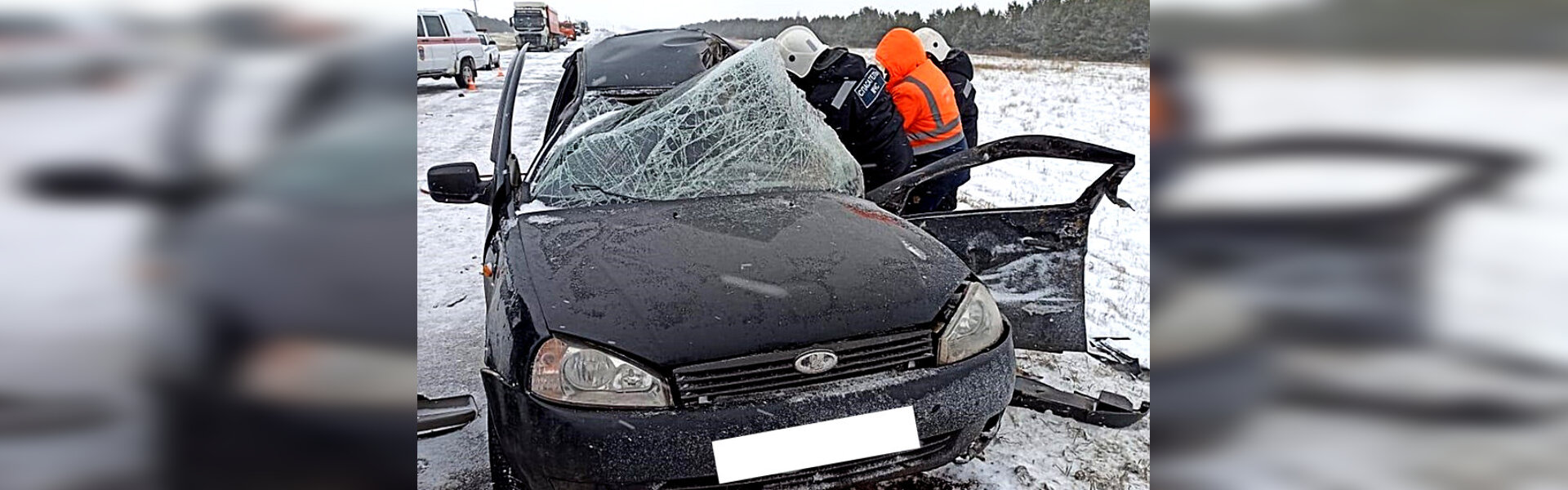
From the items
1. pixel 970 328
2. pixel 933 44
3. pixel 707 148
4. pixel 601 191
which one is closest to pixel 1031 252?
pixel 970 328

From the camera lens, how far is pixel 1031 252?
11.1ft

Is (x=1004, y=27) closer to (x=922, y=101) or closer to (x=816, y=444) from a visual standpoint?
(x=922, y=101)

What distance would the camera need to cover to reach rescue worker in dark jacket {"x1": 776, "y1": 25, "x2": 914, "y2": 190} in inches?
177

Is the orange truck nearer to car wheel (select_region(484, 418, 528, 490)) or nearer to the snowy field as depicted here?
Result: the snowy field

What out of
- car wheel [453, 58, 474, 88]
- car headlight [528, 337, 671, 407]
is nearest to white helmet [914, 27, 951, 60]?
car headlight [528, 337, 671, 407]

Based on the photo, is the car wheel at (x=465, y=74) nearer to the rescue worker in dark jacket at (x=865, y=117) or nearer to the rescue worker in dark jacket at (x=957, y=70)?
the rescue worker in dark jacket at (x=957, y=70)

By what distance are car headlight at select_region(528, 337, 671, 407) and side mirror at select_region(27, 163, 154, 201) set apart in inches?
60.0

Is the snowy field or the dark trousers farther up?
the dark trousers

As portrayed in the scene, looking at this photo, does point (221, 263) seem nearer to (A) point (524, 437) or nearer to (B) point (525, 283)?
(A) point (524, 437)

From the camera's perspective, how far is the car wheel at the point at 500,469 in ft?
7.49

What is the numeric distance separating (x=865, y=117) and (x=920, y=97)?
21.2 inches

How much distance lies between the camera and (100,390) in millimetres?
644

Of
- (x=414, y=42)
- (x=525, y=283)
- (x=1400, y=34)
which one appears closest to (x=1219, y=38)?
(x=1400, y=34)

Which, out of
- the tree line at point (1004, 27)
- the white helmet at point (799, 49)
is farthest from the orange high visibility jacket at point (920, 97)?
the tree line at point (1004, 27)
